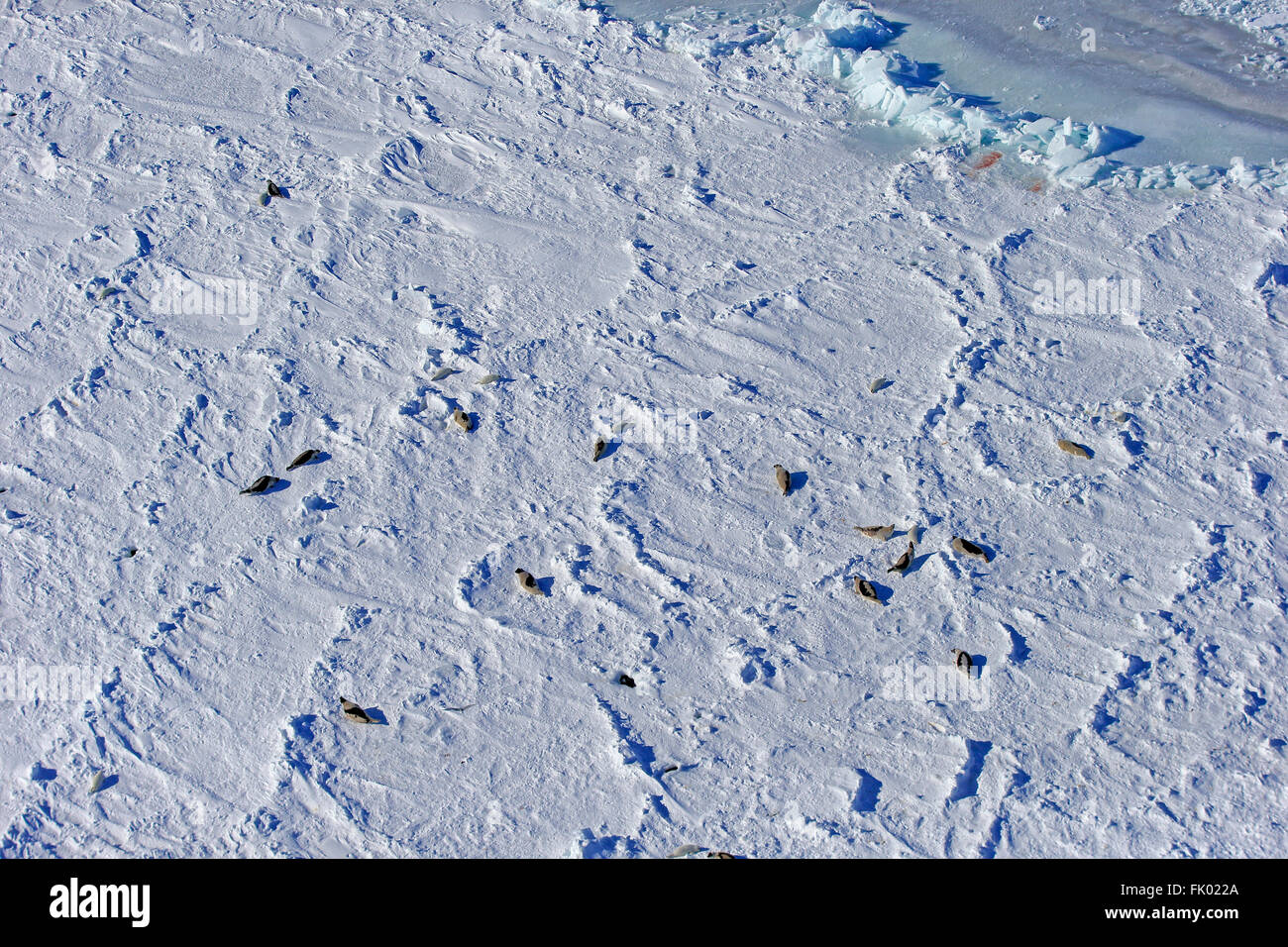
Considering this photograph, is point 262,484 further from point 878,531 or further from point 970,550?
point 970,550

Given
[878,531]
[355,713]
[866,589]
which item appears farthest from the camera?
[878,531]

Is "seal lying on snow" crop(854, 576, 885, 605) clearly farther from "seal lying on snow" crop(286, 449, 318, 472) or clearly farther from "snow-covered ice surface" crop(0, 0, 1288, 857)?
"seal lying on snow" crop(286, 449, 318, 472)

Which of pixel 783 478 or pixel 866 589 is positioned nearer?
pixel 866 589

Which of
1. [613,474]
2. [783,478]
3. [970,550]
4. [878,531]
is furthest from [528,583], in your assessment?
[970,550]

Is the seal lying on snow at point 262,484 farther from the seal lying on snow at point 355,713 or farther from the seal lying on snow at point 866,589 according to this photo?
the seal lying on snow at point 866,589

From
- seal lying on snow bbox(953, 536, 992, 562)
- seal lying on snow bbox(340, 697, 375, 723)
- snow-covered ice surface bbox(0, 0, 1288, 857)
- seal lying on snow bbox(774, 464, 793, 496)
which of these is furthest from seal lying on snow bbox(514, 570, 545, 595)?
seal lying on snow bbox(953, 536, 992, 562)

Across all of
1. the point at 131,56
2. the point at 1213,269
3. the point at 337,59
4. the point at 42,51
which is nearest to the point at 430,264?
the point at 337,59
